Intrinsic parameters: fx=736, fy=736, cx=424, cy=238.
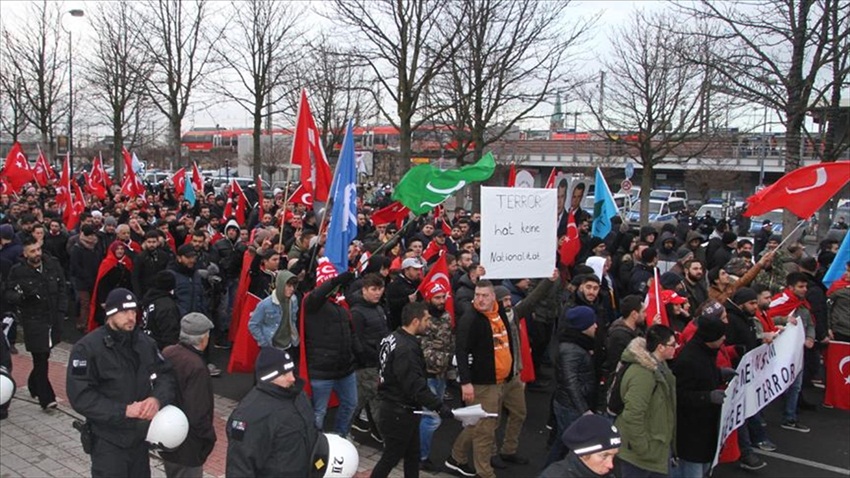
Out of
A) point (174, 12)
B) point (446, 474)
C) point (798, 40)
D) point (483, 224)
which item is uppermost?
point (174, 12)

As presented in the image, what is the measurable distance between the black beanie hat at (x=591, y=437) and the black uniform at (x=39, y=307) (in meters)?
5.69

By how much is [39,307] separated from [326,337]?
9.92ft

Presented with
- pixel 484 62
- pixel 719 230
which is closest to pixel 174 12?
pixel 484 62

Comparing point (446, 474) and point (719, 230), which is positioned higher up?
point (719, 230)

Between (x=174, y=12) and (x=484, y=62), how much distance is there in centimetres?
1581

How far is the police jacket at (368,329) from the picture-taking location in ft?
22.7

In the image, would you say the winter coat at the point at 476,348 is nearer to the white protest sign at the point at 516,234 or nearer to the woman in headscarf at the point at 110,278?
the white protest sign at the point at 516,234

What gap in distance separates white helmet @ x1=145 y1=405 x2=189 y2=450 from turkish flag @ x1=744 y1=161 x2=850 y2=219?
664 cm

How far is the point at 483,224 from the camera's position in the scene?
7102 millimetres

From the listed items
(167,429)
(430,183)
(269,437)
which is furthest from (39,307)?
(430,183)

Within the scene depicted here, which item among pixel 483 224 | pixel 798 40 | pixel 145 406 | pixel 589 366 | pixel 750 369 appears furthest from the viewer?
pixel 798 40

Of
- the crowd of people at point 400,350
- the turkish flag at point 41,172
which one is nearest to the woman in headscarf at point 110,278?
the crowd of people at point 400,350

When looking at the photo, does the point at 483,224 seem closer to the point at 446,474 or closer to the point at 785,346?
the point at 446,474

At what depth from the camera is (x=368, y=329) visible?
696cm
